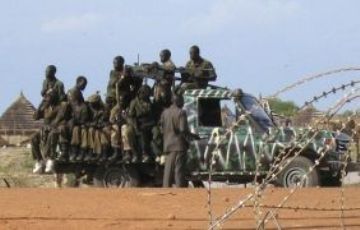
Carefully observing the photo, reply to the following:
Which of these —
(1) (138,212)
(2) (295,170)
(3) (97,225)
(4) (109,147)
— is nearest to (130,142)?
(4) (109,147)

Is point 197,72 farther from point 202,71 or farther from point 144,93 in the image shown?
point 144,93

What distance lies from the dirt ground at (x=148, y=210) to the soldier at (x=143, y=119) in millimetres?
3464

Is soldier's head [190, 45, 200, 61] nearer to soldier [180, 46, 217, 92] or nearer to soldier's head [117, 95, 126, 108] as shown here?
soldier [180, 46, 217, 92]

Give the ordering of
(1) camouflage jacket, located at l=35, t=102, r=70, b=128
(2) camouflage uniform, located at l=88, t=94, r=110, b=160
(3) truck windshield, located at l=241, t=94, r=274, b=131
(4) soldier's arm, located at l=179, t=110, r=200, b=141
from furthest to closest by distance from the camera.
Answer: (1) camouflage jacket, located at l=35, t=102, r=70, b=128 → (2) camouflage uniform, located at l=88, t=94, r=110, b=160 → (3) truck windshield, located at l=241, t=94, r=274, b=131 → (4) soldier's arm, located at l=179, t=110, r=200, b=141

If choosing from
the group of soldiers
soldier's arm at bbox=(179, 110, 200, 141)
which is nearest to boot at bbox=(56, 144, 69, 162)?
the group of soldiers

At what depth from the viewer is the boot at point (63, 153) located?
57.7 ft

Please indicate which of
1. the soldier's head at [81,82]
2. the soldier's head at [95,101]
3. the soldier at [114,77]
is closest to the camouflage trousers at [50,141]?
the soldier's head at [95,101]

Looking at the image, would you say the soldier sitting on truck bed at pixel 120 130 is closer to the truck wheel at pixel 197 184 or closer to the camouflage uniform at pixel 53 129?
the camouflage uniform at pixel 53 129

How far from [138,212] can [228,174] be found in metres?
6.15

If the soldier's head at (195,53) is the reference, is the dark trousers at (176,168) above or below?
below

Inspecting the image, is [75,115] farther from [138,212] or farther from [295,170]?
[138,212]

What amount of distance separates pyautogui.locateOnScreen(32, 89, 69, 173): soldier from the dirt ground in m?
3.73

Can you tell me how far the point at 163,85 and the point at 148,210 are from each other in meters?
6.65

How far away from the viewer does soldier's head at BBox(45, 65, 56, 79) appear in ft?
57.4
